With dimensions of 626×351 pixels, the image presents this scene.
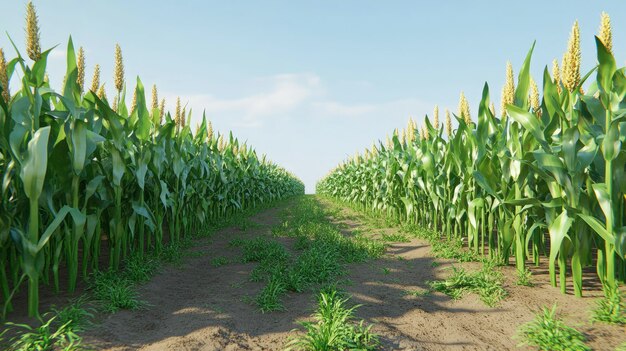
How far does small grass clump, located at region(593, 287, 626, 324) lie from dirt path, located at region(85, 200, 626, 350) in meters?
0.10

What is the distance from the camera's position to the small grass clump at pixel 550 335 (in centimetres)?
252

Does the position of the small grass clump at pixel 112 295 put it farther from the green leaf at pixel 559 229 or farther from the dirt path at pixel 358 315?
the green leaf at pixel 559 229

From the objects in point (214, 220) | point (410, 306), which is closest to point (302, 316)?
point (410, 306)

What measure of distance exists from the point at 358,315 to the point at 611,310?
2010 mm

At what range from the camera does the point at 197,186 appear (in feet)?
23.2

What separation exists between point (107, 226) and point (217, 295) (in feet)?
5.35

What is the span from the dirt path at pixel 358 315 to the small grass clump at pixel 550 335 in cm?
10

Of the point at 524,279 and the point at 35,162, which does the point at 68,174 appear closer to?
the point at 35,162

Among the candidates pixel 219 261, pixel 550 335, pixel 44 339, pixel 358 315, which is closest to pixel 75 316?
pixel 44 339

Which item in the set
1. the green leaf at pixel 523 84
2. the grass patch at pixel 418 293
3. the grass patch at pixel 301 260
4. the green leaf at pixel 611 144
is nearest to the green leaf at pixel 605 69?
the green leaf at pixel 611 144

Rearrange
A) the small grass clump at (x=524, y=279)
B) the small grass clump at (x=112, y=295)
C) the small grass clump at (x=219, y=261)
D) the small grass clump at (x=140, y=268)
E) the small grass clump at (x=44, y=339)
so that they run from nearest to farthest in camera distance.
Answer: the small grass clump at (x=44, y=339) → the small grass clump at (x=112, y=295) → the small grass clump at (x=524, y=279) → the small grass clump at (x=140, y=268) → the small grass clump at (x=219, y=261)

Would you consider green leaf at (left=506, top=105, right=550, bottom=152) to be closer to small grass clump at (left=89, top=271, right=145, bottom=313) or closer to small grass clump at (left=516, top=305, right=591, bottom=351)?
small grass clump at (left=516, top=305, right=591, bottom=351)

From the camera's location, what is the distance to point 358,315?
3150 mm

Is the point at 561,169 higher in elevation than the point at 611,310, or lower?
higher
